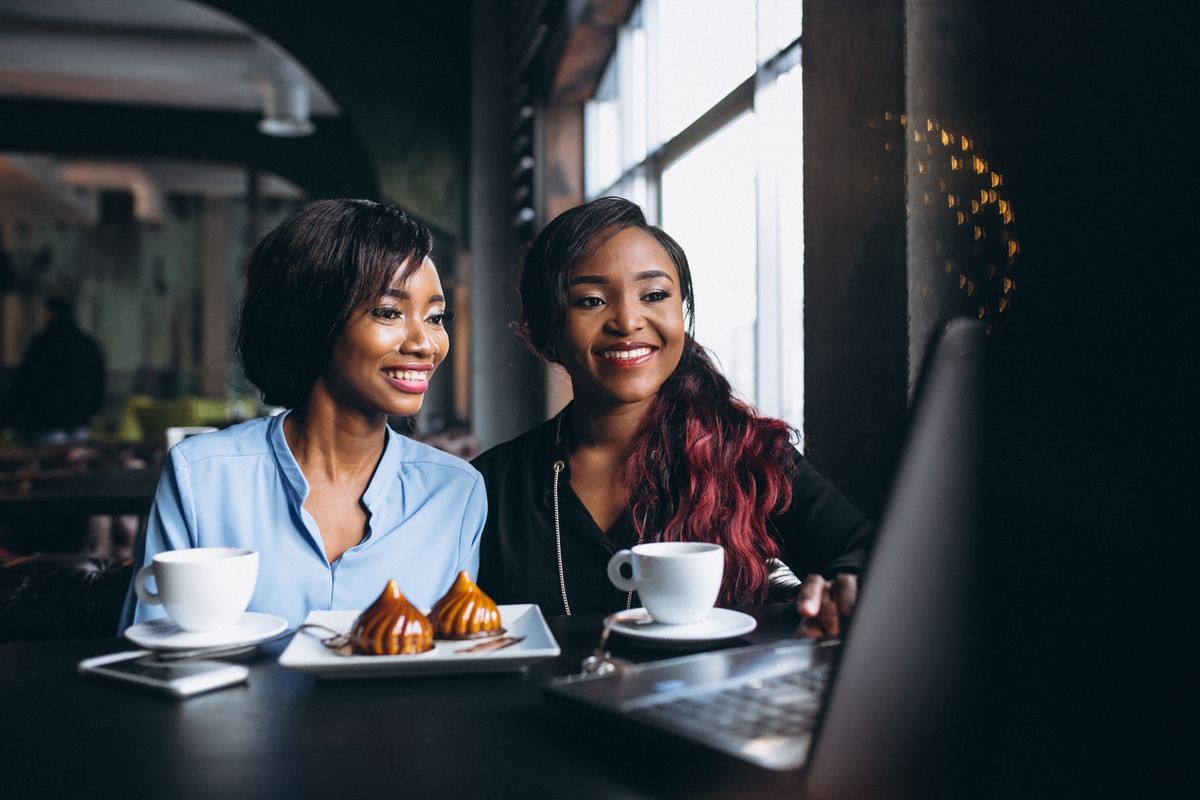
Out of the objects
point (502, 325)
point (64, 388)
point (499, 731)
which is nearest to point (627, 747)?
point (499, 731)

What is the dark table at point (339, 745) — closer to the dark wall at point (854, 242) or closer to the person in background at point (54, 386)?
the dark wall at point (854, 242)

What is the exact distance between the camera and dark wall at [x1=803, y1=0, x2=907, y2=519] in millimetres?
1532

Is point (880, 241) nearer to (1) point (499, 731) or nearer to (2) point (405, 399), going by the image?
(2) point (405, 399)

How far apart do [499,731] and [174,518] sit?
78 centimetres

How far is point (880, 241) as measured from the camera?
1.57 meters

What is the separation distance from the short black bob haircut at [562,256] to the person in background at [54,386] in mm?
7652

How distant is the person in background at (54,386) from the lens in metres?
8.24

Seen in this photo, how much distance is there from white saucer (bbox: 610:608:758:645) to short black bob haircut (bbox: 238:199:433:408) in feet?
2.10

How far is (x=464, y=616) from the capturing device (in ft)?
3.29

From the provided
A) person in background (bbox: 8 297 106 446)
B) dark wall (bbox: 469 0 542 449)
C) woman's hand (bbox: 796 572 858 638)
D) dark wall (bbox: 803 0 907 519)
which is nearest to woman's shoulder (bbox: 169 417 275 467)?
woman's hand (bbox: 796 572 858 638)

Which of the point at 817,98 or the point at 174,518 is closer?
the point at 174,518

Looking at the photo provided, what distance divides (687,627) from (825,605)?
14cm

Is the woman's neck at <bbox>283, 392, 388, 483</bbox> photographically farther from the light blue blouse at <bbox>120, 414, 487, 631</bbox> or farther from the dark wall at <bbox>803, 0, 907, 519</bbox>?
the dark wall at <bbox>803, 0, 907, 519</bbox>

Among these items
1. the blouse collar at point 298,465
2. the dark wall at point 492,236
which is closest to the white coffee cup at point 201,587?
the blouse collar at point 298,465
